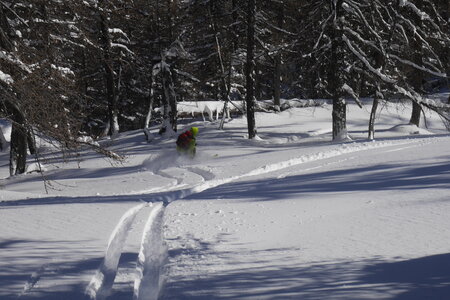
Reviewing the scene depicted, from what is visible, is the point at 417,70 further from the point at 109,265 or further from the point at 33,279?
the point at 33,279

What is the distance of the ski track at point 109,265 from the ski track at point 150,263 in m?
0.27

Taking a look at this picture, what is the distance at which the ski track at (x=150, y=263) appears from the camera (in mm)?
4488

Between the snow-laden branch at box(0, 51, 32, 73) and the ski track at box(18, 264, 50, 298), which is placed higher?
the snow-laden branch at box(0, 51, 32, 73)

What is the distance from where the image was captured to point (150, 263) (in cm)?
530

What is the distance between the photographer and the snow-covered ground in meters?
4.34

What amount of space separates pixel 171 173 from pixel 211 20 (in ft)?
32.9

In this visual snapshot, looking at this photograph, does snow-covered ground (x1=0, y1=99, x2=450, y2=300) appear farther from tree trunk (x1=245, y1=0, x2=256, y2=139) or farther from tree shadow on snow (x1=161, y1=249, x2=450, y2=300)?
tree trunk (x1=245, y1=0, x2=256, y2=139)

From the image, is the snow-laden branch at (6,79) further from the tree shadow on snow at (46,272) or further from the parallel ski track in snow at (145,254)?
the parallel ski track in snow at (145,254)

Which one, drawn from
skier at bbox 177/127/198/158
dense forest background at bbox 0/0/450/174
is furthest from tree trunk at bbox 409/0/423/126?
skier at bbox 177/127/198/158

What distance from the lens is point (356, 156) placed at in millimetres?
13906

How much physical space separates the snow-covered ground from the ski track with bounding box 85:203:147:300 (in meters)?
0.02

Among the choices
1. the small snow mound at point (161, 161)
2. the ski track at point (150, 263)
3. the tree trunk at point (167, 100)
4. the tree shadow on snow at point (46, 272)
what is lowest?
the small snow mound at point (161, 161)

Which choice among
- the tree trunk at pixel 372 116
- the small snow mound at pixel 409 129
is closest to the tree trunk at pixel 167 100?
the tree trunk at pixel 372 116

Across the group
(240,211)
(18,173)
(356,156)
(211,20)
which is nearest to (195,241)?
(240,211)
